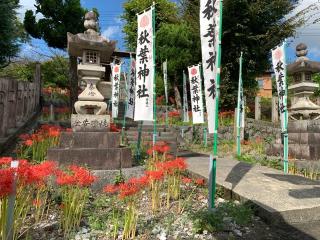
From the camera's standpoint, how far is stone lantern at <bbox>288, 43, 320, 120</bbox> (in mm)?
9938

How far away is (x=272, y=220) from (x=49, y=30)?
53.0 feet

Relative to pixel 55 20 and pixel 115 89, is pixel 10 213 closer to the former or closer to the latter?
pixel 115 89

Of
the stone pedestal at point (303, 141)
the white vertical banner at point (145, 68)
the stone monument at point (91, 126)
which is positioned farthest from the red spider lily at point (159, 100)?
the white vertical banner at point (145, 68)

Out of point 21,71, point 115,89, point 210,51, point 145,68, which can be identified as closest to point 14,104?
point 145,68

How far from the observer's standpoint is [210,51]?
4.60 m

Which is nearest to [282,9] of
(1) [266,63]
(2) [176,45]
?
(1) [266,63]

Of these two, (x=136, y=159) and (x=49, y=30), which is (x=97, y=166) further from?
(x=49, y=30)

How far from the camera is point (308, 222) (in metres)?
4.22

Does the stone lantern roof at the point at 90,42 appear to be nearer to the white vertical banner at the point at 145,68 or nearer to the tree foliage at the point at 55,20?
the white vertical banner at the point at 145,68

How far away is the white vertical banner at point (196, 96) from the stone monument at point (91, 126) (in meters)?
5.76

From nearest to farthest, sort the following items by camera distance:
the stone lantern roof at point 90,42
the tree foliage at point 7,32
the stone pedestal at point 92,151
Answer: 1. the stone pedestal at point 92,151
2. the stone lantern roof at point 90,42
3. the tree foliage at point 7,32

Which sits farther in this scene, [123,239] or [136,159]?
[136,159]

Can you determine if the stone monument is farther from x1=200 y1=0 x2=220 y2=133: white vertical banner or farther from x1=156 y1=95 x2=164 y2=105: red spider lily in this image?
x1=156 y1=95 x2=164 y2=105: red spider lily

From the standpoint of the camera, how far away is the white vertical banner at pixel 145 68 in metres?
7.11
